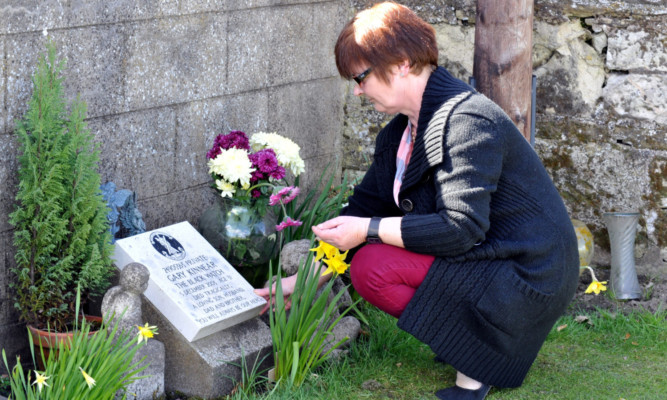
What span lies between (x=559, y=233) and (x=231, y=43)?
1.86 m

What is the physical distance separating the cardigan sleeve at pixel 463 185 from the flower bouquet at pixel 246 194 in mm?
838

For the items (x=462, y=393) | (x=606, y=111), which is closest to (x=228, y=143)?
(x=462, y=393)

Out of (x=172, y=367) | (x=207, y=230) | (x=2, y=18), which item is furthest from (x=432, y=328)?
(x=2, y=18)

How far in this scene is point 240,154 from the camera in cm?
340

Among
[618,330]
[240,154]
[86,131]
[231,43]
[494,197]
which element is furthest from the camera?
[231,43]

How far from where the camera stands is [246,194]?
3.46m

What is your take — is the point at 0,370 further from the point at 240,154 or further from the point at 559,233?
the point at 559,233

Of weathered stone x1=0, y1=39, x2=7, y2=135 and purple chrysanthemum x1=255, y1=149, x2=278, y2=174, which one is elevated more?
weathered stone x1=0, y1=39, x2=7, y2=135

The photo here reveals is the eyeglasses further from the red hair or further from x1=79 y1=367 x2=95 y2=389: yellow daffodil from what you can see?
x1=79 y1=367 x2=95 y2=389: yellow daffodil

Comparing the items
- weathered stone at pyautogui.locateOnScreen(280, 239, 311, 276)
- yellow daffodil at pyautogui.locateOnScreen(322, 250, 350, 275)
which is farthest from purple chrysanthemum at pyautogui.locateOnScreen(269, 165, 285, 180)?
yellow daffodil at pyautogui.locateOnScreen(322, 250, 350, 275)

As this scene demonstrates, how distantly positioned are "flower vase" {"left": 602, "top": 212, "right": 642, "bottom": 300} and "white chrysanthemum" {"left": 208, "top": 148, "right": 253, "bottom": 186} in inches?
67.3

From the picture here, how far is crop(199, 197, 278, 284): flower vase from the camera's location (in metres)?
3.50

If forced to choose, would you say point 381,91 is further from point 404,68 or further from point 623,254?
point 623,254

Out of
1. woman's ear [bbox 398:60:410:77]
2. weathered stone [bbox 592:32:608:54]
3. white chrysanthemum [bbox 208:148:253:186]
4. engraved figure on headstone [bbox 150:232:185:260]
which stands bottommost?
engraved figure on headstone [bbox 150:232:185:260]
